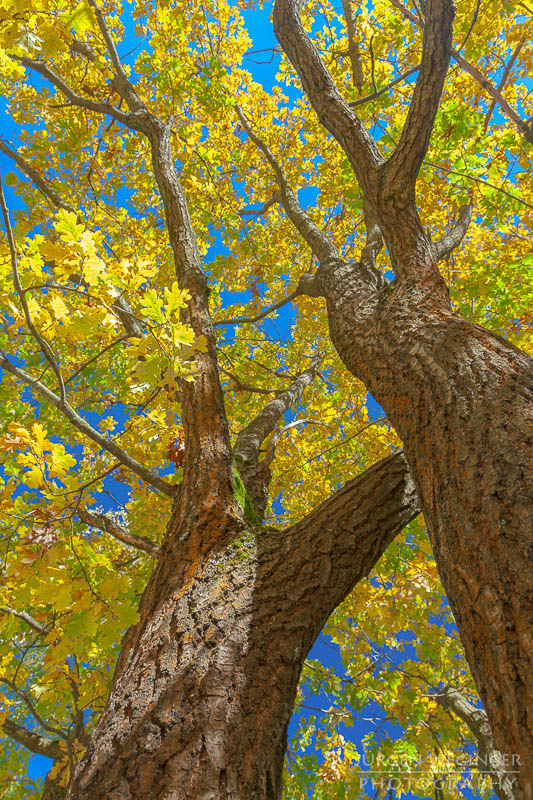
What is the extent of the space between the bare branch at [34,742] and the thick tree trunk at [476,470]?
16.9 feet

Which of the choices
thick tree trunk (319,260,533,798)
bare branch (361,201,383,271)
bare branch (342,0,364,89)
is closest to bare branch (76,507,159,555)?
thick tree trunk (319,260,533,798)

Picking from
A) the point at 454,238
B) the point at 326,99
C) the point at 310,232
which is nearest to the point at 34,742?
the point at 310,232

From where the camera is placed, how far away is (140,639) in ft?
5.03

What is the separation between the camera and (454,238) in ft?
15.6

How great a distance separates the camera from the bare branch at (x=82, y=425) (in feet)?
6.25

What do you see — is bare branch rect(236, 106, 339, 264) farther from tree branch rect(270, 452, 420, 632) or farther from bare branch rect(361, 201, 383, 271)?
tree branch rect(270, 452, 420, 632)

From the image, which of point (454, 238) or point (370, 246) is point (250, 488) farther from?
point (454, 238)

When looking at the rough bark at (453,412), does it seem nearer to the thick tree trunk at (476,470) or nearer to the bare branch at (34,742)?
the thick tree trunk at (476,470)

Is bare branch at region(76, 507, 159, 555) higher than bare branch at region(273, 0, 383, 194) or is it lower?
lower

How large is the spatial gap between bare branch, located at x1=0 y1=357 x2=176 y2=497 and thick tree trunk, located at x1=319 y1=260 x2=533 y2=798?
53.0 inches

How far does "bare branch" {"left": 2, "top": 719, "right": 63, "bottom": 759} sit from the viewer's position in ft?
14.2

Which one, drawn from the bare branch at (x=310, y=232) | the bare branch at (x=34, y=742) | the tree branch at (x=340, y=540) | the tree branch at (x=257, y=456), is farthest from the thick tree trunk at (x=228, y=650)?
the bare branch at (x=34, y=742)

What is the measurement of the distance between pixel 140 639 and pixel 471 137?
4.61 meters

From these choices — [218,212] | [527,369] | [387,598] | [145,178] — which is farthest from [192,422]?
[145,178]
